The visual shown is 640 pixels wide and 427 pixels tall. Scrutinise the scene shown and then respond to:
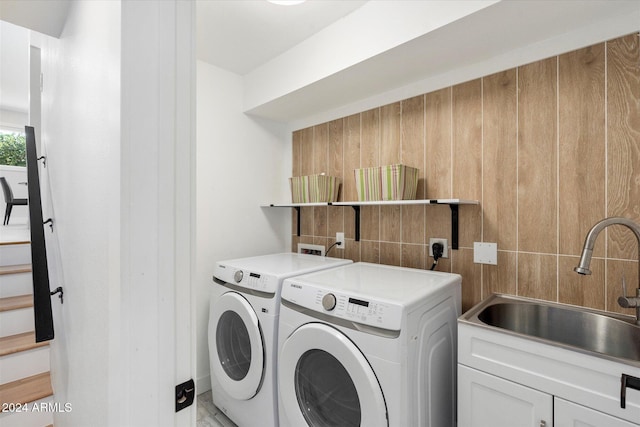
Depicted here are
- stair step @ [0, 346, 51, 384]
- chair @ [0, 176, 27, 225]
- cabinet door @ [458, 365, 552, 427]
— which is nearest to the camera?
cabinet door @ [458, 365, 552, 427]

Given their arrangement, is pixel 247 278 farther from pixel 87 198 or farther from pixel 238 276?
pixel 87 198

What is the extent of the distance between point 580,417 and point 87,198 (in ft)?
5.46

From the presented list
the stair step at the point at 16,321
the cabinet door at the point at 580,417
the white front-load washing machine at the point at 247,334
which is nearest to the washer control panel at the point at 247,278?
the white front-load washing machine at the point at 247,334

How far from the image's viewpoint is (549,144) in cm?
147

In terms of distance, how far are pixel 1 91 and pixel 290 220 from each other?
418 centimetres

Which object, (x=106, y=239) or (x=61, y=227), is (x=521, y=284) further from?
(x=61, y=227)

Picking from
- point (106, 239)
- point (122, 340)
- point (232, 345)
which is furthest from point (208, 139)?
point (122, 340)

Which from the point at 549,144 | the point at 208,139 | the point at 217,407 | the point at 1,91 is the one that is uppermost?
the point at 1,91

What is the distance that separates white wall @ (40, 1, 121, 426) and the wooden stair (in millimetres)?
144

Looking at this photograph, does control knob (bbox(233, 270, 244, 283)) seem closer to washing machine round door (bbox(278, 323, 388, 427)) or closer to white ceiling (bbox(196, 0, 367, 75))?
washing machine round door (bbox(278, 323, 388, 427))

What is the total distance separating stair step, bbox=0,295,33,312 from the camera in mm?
1632

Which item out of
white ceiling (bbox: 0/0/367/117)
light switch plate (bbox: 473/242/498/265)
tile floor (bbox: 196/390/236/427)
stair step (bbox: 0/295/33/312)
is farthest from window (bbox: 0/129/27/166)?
light switch plate (bbox: 473/242/498/265)

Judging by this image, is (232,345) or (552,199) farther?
(232,345)

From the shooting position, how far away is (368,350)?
117cm
